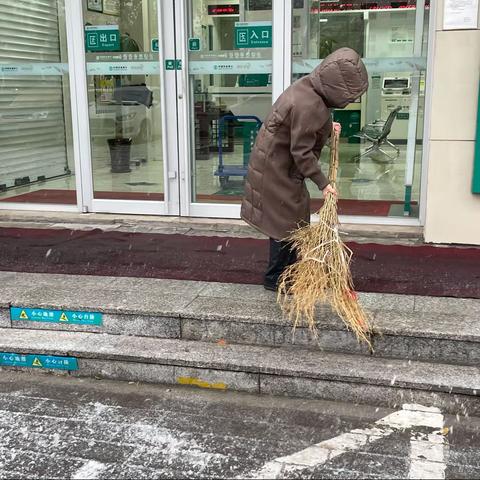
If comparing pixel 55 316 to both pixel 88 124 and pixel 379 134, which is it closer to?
pixel 88 124

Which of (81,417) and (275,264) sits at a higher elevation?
(275,264)

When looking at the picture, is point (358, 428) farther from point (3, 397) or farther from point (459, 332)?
point (3, 397)

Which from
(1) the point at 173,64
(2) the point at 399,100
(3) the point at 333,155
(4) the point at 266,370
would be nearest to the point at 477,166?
(2) the point at 399,100

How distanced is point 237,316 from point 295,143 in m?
1.11

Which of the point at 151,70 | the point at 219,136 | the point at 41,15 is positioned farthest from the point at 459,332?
the point at 41,15

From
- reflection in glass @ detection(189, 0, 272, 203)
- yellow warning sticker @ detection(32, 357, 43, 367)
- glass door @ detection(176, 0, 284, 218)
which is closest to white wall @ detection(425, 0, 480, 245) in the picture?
glass door @ detection(176, 0, 284, 218)

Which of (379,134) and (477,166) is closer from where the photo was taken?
(477,166)

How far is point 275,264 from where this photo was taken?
14.3ft

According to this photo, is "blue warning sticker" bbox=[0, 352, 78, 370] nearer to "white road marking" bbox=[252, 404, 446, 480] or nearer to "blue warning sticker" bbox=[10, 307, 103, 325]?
"blue warning sticker" bbox=[10, 307, 103, 325]

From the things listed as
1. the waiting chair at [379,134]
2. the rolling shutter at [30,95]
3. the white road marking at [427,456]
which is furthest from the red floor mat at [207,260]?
the rolling shutter at [30,95]

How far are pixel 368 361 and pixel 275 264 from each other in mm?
976

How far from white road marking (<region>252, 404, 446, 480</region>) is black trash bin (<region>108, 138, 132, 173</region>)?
452cm

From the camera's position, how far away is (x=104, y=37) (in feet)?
21.5

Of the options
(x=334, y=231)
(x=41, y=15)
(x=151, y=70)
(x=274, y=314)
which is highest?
(x=41, y=15)
